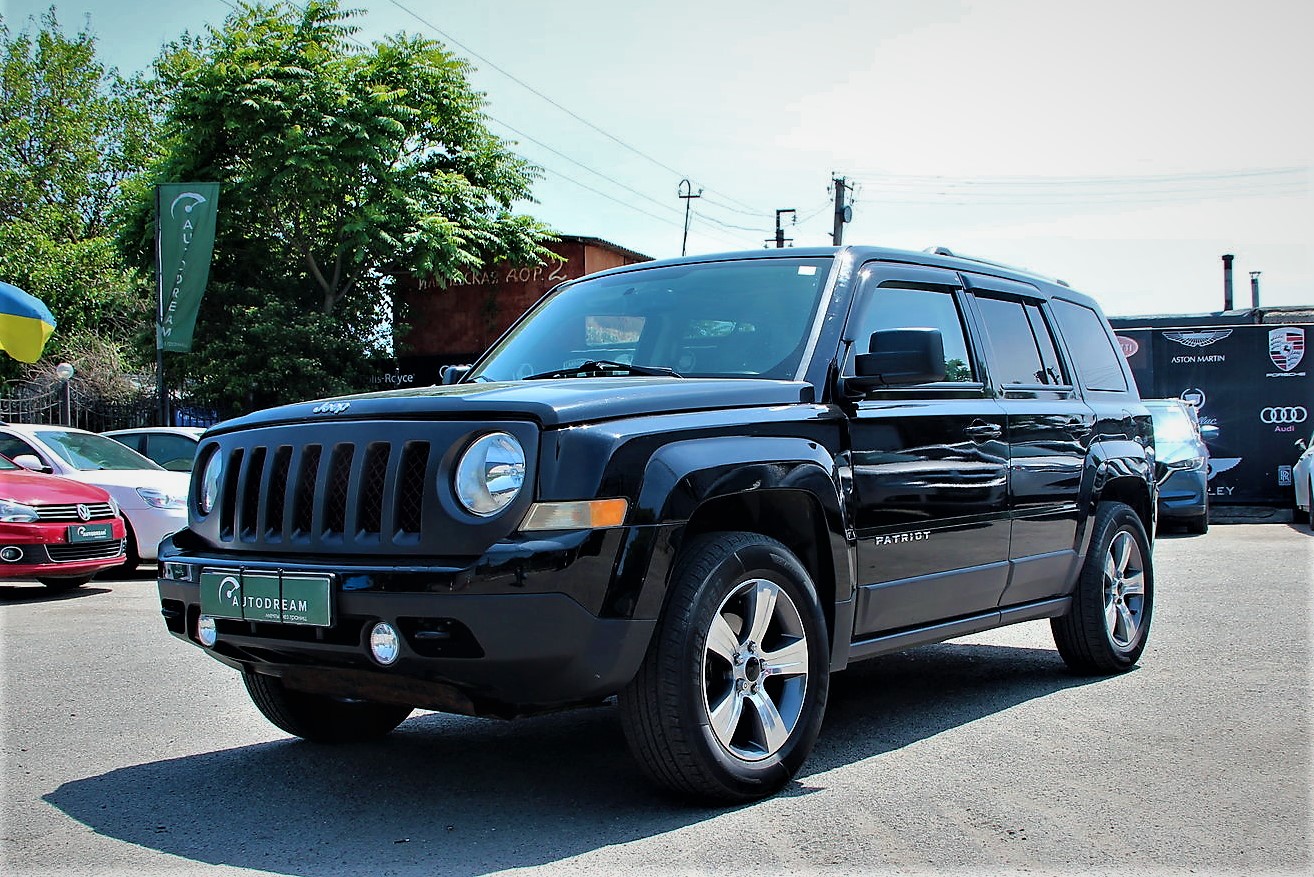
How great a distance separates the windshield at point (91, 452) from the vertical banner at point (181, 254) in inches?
331

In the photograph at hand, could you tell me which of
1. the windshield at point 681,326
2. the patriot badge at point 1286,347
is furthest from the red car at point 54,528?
the patriot badge at point 1286,347

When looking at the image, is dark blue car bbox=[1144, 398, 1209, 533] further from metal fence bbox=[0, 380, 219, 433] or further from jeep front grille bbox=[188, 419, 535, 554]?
metal fence bbox=[0, 380, 219, 433]

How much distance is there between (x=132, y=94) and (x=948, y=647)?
46587 mm

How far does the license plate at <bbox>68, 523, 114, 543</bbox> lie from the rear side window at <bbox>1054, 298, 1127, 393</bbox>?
8195 mm

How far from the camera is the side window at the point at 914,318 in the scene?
4.88 meters

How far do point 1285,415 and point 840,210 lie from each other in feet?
65.4

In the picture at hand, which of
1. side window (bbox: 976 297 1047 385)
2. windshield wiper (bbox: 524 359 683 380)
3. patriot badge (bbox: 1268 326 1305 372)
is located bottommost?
windshield wiper (bbox: 524 359 683 380)

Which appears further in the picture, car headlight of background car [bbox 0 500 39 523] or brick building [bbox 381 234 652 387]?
brick building [bbox 381 234 652 387]

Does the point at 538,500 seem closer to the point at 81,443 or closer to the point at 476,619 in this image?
the point at 476,619

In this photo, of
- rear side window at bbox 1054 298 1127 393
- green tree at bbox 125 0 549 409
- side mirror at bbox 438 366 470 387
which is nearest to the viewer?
side mirror at bbox 438 366 470 387

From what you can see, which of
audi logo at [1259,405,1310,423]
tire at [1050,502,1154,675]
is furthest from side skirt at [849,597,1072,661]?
audi logo at [1259,405,1310,423]

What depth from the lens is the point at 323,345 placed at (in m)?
25.4

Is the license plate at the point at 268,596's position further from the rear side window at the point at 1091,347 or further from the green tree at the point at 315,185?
the green tree at the point at 315,185

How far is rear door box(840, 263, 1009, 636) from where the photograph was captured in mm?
4609
